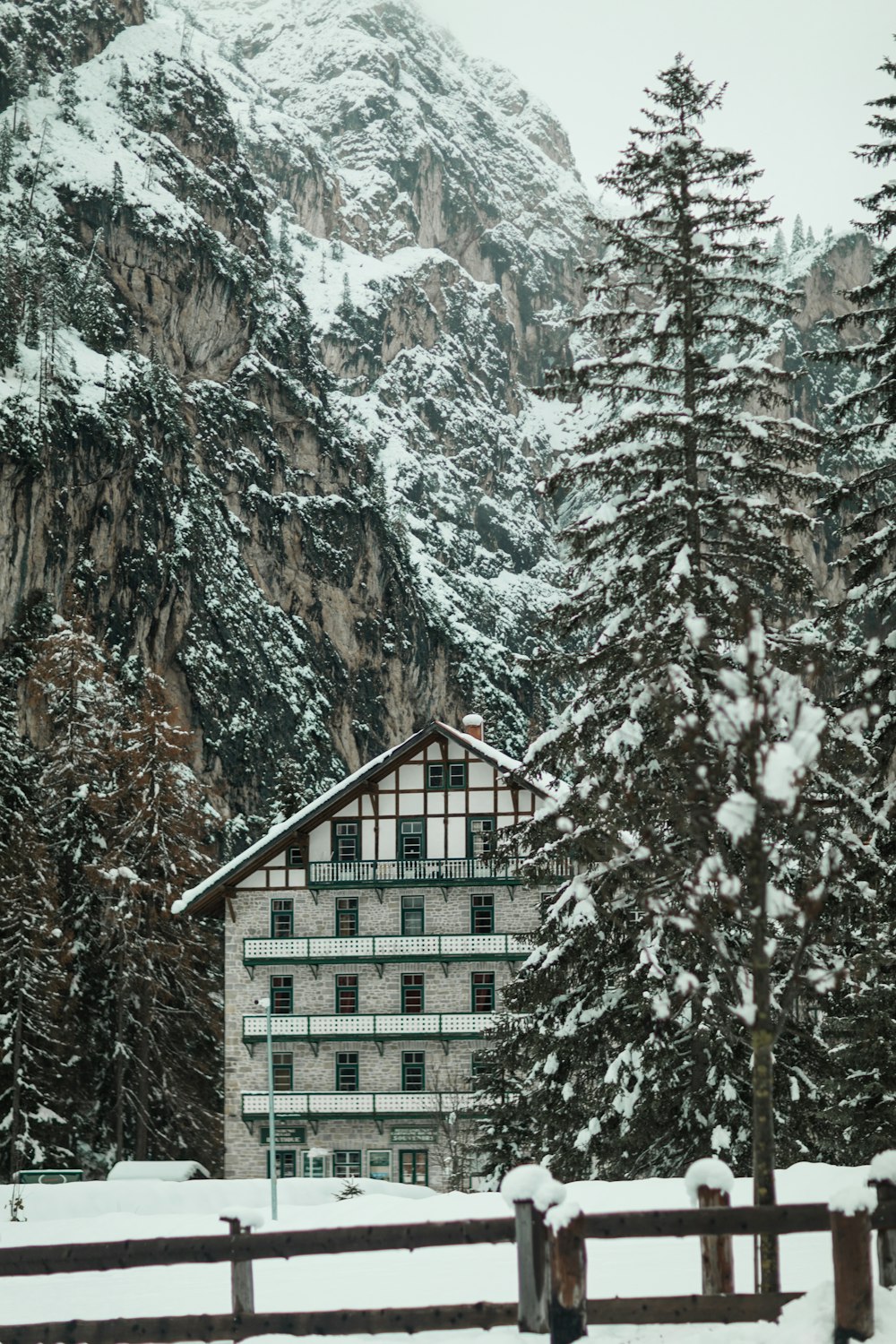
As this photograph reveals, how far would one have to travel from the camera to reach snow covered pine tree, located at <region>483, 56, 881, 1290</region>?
18547mm

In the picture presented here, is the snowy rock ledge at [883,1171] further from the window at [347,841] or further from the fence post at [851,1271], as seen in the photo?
the window at [347,841]

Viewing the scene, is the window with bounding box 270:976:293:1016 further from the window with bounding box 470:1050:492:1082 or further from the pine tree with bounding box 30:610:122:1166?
the window with bounding box 470:1050:492:1082

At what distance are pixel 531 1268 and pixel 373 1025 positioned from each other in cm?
3843

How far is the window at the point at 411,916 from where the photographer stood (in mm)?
48281

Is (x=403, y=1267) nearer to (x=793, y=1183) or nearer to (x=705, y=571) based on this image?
(x=793, y=1183)

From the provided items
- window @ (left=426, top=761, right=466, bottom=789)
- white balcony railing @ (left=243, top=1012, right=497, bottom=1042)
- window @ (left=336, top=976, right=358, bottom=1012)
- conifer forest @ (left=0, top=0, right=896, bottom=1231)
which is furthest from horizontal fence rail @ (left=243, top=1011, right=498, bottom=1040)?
window @ (left=426, top=761, right=466, bottom=789)

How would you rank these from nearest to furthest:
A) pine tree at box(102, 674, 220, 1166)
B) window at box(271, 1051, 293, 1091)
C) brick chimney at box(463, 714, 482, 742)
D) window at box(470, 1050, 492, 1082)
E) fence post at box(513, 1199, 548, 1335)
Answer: fence post at box(513, 1199, 548, 1335) < window at box(470, 1050, 492, 1082) < pine tree at box(102, 674, 220, 1166) < window at box(271, 1051, 293, 1091) < brick chimney at box(463, 714, 482, 742)

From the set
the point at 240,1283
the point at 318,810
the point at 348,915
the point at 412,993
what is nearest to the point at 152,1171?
the point at 412,993

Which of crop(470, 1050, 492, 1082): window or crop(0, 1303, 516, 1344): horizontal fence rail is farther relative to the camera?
crop(470, 1050, 492, 1082): window

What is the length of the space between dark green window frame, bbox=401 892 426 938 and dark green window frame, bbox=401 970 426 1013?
4.22ft

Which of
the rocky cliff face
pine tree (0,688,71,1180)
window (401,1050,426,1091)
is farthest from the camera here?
the rocky cliff face

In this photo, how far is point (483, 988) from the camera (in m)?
47.8

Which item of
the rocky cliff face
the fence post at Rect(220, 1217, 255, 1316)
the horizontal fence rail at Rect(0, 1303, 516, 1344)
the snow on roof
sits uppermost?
the rocky cliff face

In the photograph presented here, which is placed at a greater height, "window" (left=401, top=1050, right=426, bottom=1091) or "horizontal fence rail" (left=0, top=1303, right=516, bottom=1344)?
"horizontal fence rail" (left=0, top=1303, right=516, bottom=1344)
